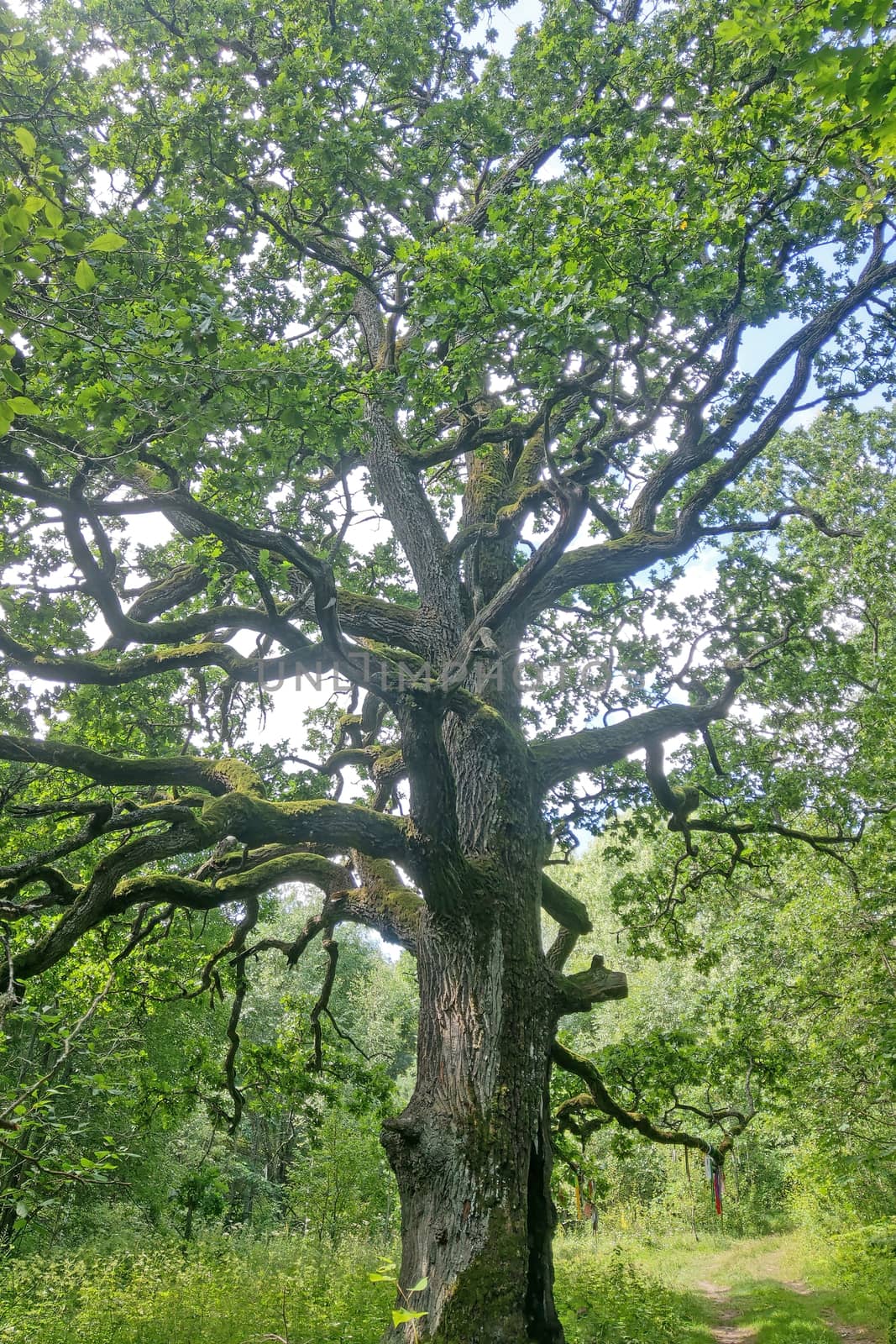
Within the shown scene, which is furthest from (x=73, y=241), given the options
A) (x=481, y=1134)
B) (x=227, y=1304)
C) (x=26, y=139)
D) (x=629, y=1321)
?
(x=629, y=1321)

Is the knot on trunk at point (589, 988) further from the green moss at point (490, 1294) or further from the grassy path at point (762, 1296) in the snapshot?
the grassy path at point (762, 1296)

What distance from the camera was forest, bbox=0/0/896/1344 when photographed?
5230 mm

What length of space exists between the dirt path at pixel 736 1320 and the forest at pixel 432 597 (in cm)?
20

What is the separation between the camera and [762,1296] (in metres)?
14.8

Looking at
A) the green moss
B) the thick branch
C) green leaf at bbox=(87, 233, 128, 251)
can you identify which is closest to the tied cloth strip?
the green moss

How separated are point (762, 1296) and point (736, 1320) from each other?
5.94 ft

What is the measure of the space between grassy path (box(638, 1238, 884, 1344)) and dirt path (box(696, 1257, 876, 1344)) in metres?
0.01

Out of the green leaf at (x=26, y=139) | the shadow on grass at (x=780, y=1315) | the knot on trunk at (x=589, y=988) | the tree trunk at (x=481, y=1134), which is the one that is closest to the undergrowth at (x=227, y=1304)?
the shadow on grass at (x=780, y=1315)

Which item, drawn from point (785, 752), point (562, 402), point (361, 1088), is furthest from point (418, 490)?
point (361, 1088)

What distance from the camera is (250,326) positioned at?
8047 mm

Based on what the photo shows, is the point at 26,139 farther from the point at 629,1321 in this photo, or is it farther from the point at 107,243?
the point at 629,1321

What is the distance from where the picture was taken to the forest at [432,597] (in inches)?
206

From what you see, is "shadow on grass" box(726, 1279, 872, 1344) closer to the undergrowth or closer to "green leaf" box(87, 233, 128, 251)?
the undergrowth

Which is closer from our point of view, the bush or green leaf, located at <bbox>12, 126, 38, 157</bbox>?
green leaf, located at <bbox>12, 126, 38, 157</bbox>
